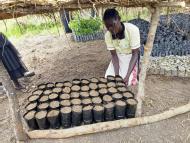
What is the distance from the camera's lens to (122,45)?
15.5 ft

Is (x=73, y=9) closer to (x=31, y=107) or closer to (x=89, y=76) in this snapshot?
(x=31, y=107)

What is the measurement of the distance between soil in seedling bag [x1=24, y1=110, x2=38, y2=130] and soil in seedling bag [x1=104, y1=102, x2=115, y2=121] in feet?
2.96

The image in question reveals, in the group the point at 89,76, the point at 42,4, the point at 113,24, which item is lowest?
the point at 89,76

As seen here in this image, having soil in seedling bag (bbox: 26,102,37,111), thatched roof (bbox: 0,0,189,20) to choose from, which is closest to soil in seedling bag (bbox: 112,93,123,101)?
soil in seedling bag (bbox: 26,102,37,111)

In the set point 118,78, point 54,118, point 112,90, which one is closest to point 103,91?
point 112,90

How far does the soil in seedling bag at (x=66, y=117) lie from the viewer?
3873 millimetres

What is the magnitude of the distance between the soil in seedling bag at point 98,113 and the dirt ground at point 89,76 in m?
0.20

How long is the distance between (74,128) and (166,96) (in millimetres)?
1767

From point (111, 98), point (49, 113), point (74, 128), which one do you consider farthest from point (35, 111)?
point (111, 98)

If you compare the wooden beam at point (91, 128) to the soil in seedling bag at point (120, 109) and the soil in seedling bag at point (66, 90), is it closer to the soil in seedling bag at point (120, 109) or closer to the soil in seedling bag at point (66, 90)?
the soil in seedling bag at point (120, 109)

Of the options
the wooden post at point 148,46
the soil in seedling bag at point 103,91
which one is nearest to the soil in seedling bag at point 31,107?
the soil in seedling bag at point 103,91

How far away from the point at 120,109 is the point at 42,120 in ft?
3.25

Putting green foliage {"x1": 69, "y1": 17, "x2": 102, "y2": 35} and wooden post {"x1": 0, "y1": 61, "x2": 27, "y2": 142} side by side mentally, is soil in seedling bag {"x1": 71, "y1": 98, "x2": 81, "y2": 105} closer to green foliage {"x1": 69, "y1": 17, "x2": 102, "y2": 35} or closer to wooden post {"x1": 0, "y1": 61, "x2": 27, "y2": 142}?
wooden post {"x1": 0, "y1": 61, "x2": 27, "y2": 142}

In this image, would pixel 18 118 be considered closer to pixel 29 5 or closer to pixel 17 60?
pixel 29 5
